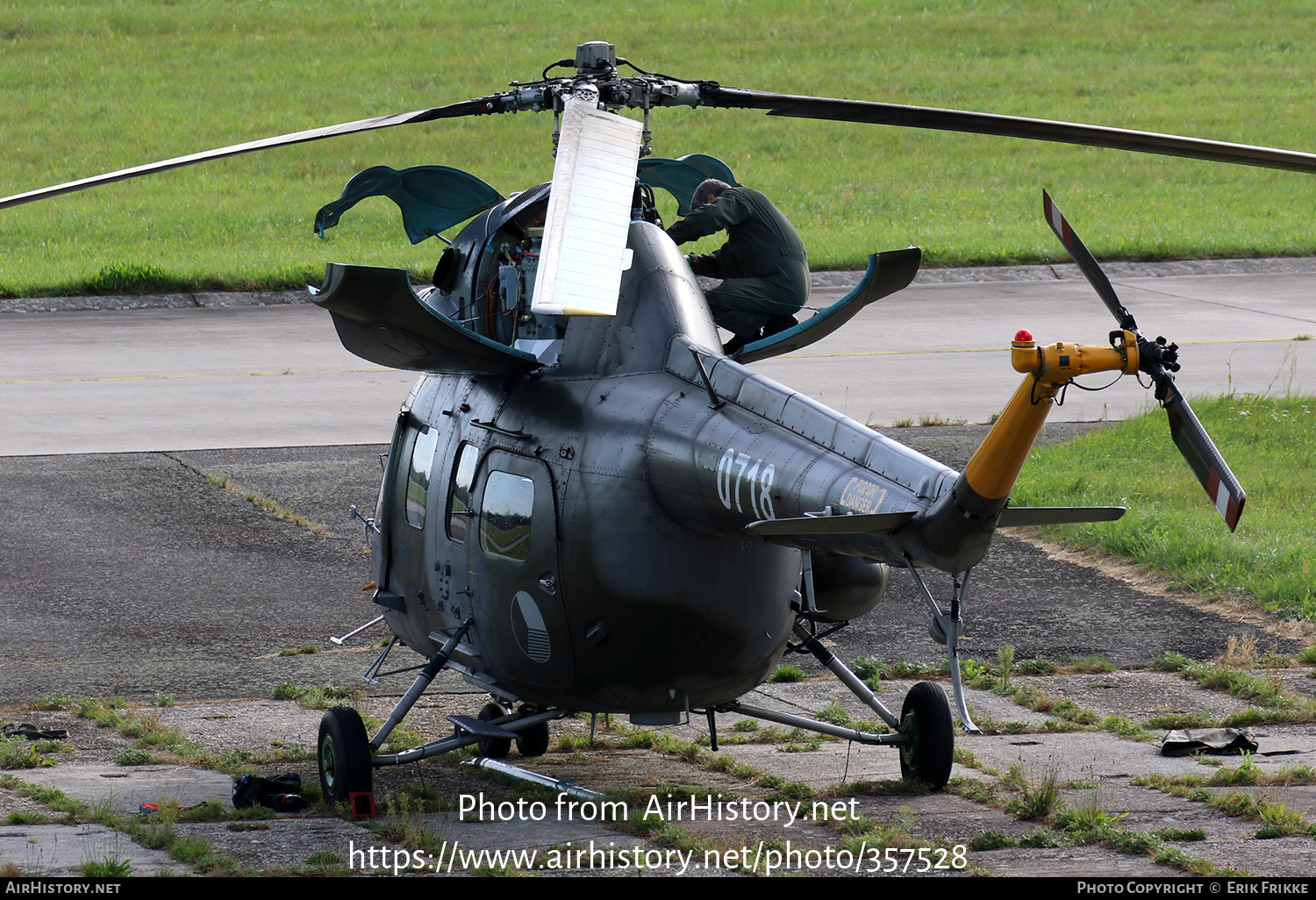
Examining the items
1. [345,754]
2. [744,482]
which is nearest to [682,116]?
[345,754]

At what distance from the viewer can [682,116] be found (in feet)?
147

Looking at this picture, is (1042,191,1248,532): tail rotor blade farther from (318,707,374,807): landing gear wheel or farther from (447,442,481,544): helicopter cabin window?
(318,707,374,807): landing gear wheel

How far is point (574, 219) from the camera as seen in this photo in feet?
20.8

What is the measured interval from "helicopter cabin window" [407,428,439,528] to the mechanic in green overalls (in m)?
2.01

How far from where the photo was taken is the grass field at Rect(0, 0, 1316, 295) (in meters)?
35.0

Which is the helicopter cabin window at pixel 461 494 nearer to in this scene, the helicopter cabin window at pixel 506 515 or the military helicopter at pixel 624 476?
the military helicopter at pixel 624 476

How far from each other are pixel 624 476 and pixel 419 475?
2044 millimetres

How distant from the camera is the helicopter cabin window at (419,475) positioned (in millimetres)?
9781

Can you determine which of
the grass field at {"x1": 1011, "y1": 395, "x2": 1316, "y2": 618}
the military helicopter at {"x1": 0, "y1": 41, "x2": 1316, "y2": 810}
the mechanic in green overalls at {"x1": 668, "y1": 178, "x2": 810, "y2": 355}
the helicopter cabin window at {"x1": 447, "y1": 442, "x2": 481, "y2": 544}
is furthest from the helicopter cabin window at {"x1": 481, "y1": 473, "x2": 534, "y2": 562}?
the grass field at {"x1": 1011, "y1": 395, "x2": 1316, "y2": 618}

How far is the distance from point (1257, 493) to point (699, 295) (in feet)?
34.3

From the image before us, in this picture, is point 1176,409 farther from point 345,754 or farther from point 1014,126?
point 345,754

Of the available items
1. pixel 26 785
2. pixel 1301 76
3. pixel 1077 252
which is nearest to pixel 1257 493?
pixel 1077 252

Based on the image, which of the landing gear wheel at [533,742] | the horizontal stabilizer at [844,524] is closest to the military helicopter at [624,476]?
the horizontal stabilizer at [844,524]
